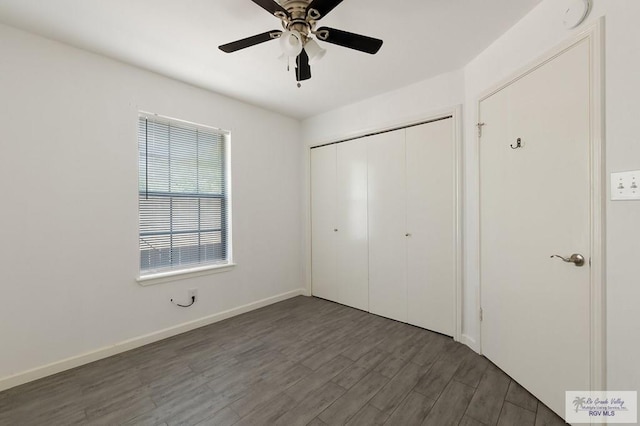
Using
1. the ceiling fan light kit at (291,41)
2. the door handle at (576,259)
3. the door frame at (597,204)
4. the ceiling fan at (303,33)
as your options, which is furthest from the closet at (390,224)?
the ceiling fan light kit at (291,41)

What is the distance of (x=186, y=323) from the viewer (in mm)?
2787

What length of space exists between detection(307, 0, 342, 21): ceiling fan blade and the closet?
5.75 feet

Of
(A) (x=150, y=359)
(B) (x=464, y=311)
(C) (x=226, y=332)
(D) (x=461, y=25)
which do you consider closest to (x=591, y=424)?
(B) (x=464, y=311)

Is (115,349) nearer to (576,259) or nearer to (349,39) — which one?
(349,39)

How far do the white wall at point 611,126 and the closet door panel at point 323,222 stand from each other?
1638 millimetres

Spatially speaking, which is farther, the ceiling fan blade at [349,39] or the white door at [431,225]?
the white door at [431,225]

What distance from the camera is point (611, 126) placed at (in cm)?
132

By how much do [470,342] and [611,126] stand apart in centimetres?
198

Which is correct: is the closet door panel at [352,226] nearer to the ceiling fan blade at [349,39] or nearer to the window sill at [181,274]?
the window sill at [181,274]

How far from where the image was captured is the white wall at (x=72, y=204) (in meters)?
1.91

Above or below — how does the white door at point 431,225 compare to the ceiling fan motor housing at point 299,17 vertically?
below

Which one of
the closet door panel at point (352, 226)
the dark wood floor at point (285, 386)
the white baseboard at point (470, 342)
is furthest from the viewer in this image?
the closet door panel at point (352, 226)

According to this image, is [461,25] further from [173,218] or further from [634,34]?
[173,218]

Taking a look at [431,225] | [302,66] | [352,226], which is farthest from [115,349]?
[431,225]
